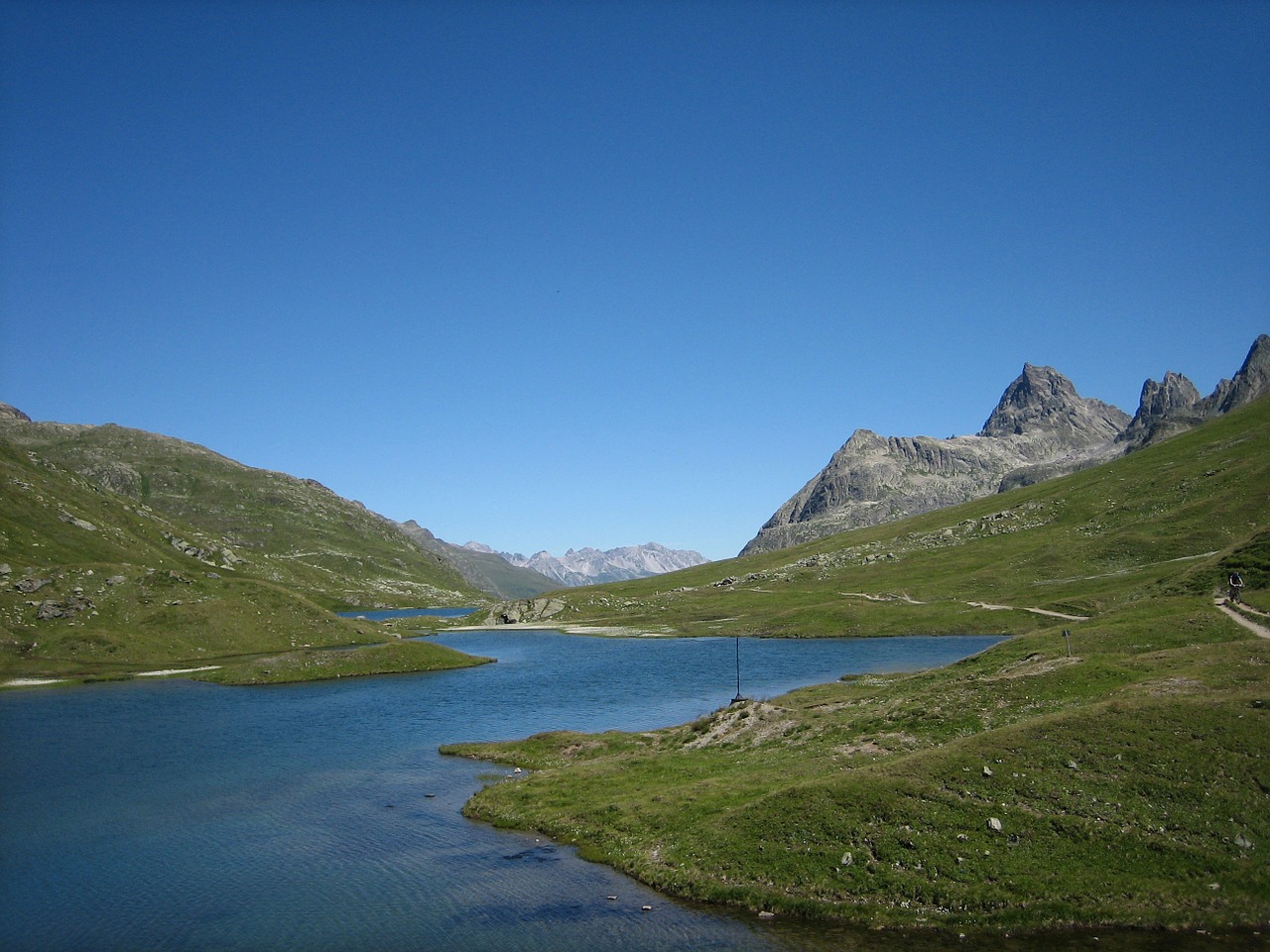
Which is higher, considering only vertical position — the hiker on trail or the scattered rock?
the scattered rock

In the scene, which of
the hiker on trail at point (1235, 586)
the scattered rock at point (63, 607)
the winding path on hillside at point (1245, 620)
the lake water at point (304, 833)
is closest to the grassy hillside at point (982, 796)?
the winding path on hillside at point (1245, 620)

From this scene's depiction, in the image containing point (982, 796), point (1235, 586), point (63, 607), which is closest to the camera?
point (982, 796)

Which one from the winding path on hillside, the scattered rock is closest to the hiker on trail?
the winding path on hillside


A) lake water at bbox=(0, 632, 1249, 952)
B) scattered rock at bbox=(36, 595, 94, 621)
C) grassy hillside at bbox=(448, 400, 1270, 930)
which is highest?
scattered rock at bbox=(36, 595, 94, 621)

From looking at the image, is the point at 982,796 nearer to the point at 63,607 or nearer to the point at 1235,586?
the point at 1235,586

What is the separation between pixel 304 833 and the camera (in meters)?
50.7

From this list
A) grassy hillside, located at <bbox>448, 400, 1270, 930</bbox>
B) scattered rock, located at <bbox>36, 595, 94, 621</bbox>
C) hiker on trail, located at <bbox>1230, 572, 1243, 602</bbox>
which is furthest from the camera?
scattered rock, located at <bbox>36, 595, 94, 621</bbox>

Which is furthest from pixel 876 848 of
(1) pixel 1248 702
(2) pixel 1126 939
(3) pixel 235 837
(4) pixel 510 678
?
(4) pixel 510 678

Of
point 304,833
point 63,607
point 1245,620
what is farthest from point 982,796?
point 63,607

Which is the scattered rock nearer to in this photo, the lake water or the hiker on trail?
the lake water

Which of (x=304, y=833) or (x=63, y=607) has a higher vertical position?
(x=63, y=607)

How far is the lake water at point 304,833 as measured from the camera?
35.4 metres

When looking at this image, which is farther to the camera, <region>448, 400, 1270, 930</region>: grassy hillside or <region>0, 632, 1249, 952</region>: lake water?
<region>0, 632, 1249, 952</region>: lake water

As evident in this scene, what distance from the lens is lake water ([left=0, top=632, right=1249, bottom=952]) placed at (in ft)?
116
